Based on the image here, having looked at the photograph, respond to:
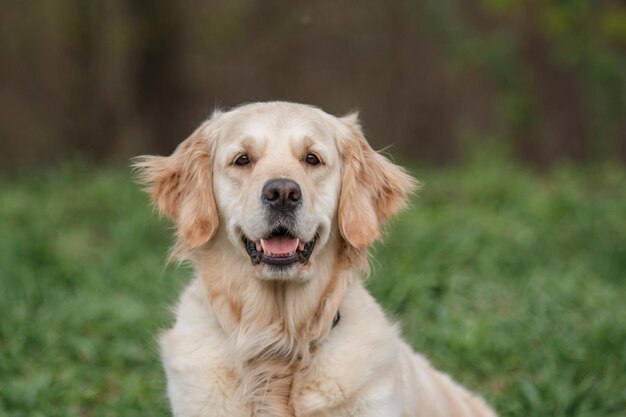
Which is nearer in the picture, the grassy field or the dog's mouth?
the dog's mouth

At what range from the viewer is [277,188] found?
3.77 meters

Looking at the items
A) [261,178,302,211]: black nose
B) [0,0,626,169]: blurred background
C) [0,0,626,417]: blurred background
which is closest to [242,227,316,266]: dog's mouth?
[261,178,302,211]: black nose

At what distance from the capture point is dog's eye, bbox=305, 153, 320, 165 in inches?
159

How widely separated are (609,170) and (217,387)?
8.24m

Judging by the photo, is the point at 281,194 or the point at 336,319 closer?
the point at 281,194

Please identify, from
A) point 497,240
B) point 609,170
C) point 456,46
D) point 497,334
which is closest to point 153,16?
point 456,46

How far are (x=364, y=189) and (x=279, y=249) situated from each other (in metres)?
0.53

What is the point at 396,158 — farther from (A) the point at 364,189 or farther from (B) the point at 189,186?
(B) the point at 189,186

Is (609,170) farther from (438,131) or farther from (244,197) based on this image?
(244,197)

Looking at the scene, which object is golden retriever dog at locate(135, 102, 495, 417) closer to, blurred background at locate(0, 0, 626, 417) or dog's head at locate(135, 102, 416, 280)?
dog's head at locate(135, 102, 416, 280)

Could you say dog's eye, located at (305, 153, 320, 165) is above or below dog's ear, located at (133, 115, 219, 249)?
above

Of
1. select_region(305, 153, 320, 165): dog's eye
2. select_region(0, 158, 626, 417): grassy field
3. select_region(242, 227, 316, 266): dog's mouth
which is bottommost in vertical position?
select_region(0, 158, 626, 417): grassy field

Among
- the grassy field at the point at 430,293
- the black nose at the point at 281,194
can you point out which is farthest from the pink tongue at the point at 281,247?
the grassy field at the point at 430,293

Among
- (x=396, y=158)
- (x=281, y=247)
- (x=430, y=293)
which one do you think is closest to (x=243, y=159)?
(x=281, y=247)
